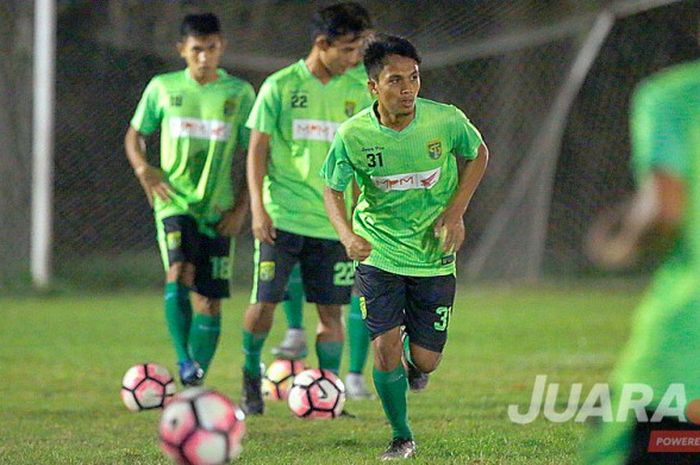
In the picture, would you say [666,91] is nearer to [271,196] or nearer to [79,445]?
[79,445]

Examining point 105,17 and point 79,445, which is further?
point 105,17

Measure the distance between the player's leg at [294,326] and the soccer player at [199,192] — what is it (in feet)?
2.56

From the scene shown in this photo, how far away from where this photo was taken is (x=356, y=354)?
29.3 ft

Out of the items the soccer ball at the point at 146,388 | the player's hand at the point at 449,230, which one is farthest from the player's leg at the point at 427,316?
the soccer ball at the point at 146,388

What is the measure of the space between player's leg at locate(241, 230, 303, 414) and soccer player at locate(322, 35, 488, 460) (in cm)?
150

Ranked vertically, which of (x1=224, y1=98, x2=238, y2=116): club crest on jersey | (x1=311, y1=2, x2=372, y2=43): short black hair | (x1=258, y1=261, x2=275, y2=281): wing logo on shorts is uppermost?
(x1=311, y1=2, x2=372, y2=43): short black hair

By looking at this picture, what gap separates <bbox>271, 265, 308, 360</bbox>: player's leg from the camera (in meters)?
9.36

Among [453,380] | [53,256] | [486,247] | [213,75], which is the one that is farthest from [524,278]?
[213,75]

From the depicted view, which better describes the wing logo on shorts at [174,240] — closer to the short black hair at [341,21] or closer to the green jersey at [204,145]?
the green jersey at [204,145]

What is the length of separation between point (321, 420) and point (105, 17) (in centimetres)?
1037

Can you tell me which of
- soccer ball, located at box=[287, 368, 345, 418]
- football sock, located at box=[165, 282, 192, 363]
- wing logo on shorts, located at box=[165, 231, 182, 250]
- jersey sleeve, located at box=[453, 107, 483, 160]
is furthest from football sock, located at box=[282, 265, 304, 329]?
jersey sleeve, located at box=[453, 107, 483, 160]

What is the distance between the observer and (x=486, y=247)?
18453mm

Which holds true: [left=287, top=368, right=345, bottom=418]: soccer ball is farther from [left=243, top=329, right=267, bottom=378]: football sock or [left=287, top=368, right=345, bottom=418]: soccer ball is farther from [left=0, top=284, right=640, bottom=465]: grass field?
[left=243, top=329, right=267, bottom=378]: football sock

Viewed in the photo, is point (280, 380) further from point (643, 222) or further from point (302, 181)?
point (643, 222)
